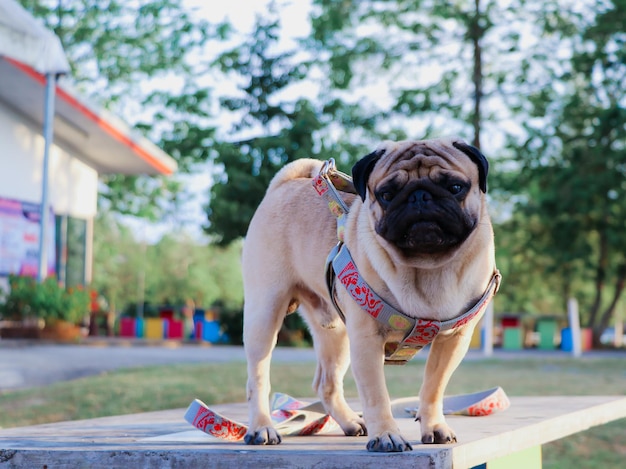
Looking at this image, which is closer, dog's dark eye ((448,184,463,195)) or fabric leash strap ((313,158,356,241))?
dog's dark eye ((448,184,463,195))

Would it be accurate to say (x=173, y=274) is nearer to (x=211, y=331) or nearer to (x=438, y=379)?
(x=211, y=331)

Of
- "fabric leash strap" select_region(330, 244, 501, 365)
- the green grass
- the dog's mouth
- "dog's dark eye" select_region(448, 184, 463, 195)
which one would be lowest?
the green grass

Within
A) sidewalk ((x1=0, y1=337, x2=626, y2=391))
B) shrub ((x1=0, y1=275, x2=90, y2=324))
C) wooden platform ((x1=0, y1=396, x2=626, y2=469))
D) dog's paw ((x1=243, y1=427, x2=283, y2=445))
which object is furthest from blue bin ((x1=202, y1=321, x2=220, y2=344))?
dog's paw ((x1=243, y1=427, x2=283, y2=445))

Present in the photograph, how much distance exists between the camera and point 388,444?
2504 mm

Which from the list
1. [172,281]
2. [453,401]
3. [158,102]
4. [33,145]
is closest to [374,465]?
[453,401]

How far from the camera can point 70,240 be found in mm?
18312

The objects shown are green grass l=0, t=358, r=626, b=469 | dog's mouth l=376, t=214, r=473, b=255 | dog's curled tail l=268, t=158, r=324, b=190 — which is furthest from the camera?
green grass l=0, t=358, r=626, b=469

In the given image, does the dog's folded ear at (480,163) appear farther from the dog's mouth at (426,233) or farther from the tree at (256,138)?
the tree at (256,138)

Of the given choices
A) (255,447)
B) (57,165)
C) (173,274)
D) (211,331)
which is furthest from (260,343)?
(173,274)

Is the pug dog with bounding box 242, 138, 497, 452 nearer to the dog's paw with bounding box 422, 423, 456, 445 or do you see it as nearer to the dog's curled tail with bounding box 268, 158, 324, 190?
the dog's paw with bounding box 422, 423, 456, 445

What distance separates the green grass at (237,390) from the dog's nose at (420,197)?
4799 mm

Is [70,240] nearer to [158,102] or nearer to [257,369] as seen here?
[158,102]

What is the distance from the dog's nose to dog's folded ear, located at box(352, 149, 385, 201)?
0.23 metres

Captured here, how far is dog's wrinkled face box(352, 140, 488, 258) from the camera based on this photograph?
7.82 ft
